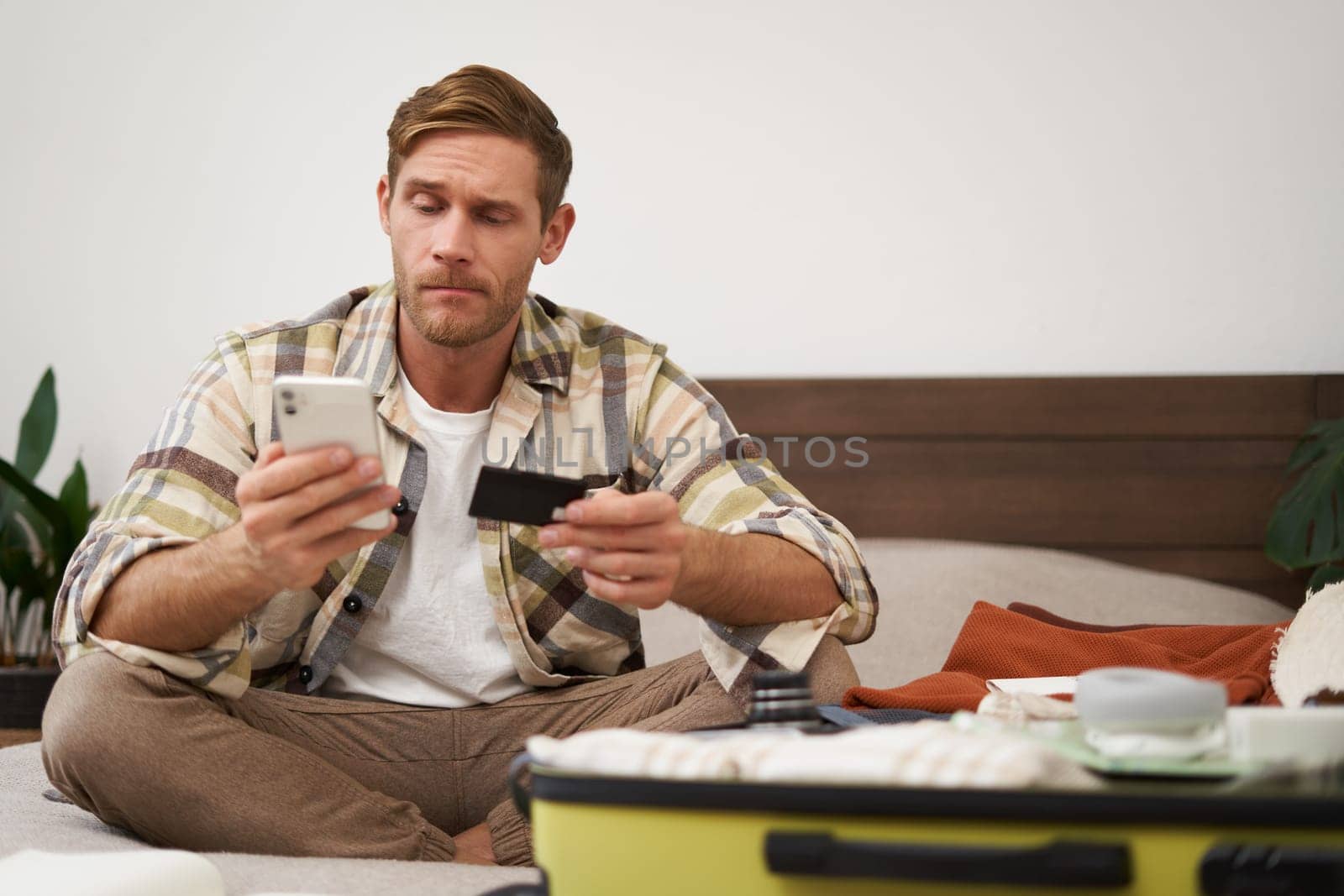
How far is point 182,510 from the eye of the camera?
131 centimetres

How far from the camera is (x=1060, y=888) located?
2.03 ft

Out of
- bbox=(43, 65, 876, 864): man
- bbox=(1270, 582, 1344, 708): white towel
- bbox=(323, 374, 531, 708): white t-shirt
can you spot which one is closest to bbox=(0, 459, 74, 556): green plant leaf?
bbox=(43, 65, 876, 864): man

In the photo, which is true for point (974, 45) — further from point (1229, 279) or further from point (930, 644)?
point (930, 644)

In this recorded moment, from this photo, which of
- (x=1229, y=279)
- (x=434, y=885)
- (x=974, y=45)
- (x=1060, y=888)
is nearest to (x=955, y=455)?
(x=1229, y=279)

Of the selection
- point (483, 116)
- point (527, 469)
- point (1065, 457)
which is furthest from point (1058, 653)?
point (483, 116)

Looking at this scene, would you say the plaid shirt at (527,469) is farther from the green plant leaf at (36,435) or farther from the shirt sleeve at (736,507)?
the green plant leaf at (36,435)

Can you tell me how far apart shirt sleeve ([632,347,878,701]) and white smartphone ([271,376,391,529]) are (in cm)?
43

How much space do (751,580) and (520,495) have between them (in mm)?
338

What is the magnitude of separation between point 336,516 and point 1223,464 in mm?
1764

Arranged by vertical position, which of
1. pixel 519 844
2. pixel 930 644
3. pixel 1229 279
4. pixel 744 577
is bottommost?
pixel 519 844

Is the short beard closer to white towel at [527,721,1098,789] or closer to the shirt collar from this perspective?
the shirt collar

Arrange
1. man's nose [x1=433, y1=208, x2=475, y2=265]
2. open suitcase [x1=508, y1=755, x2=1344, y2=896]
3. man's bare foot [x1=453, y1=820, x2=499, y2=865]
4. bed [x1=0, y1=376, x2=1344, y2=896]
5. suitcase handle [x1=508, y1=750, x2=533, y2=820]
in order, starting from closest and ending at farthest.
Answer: open suitcase [x1=508, y1=755, x2=1344, y2=896]
suitcase handle [x1=508, y1=750, x2=533, y2=820]
man's bare foot [x1=453, y1=820, x2=499, y2=865]
man's nose [x1=433, y1=208, x2=475, y2=265]
bed [x1=0, y1=376, x2=1344, y2=896]

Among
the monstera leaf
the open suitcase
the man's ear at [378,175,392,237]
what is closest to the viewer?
the open suitcase

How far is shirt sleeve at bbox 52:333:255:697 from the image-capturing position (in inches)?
47.9
